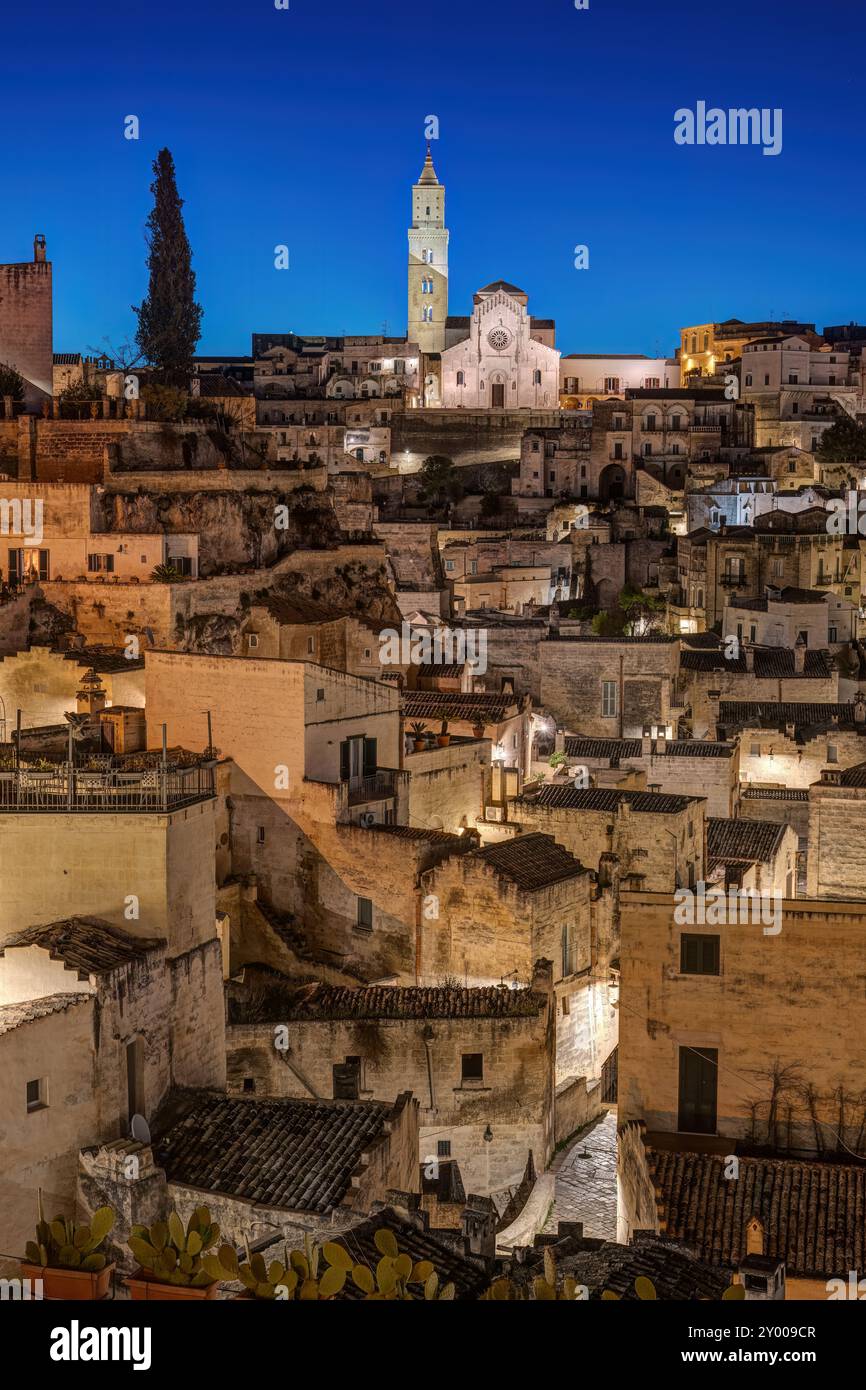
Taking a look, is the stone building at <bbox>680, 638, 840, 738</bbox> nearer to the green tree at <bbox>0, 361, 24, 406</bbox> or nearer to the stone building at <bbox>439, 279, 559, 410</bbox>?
the green tree at <bbox>0, 361, 24, 406</bbox>

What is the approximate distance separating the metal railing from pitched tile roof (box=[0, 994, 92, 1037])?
5.42 ft

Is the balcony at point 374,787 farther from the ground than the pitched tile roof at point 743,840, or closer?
farther from the ground

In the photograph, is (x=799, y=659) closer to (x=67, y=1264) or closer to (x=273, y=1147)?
(x=273, y=1147)

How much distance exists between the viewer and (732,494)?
4394 cm

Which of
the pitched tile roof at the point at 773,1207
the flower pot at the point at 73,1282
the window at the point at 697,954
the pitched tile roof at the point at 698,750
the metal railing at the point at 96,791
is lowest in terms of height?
the pitched tile roof at the point at 773,1207

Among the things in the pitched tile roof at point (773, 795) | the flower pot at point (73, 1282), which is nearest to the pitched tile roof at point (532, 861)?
the pitched tile roof at point (773, 795)

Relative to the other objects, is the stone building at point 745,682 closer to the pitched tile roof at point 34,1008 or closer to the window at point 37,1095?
the pitched tile roof at point 34,1008

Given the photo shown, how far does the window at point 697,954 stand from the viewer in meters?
12.8

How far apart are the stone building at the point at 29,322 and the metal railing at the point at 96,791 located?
21689 mm

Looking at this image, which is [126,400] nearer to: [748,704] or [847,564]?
[748,704]

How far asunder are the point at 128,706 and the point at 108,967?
8.59 m

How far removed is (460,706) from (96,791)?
1212 cm
